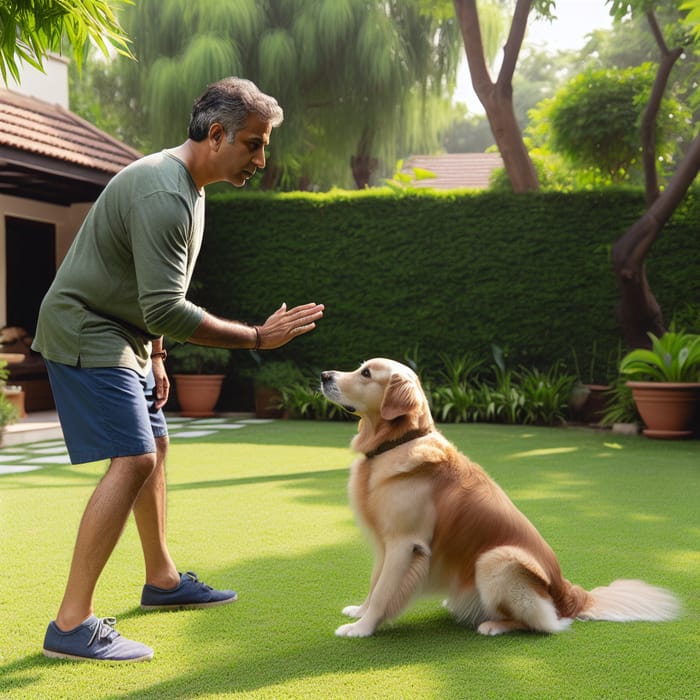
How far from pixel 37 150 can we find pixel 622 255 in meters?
7.51

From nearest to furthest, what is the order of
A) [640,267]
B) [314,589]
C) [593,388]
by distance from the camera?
[314,589] → [640,267] → [593,388]

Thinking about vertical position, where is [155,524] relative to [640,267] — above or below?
below

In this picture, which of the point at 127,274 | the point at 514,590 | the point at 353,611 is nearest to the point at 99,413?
the point at 127,274

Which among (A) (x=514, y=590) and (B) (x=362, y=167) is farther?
(B) (x=362, y=167)

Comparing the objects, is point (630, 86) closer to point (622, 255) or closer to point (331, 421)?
point (622, 255)

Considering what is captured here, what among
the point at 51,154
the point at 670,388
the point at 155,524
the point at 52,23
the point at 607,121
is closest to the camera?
the point at 52,23

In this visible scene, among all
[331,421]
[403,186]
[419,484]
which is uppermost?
[403,186]

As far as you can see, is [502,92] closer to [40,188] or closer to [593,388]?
[593,388]

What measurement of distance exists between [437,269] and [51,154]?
5.47 metres

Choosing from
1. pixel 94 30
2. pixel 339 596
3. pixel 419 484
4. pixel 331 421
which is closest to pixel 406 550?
pixel 419 484

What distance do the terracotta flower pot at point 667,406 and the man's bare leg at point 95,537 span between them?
8048 mm

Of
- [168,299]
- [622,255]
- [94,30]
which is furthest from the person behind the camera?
[622,255]

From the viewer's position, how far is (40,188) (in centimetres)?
1305

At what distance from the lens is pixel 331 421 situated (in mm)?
12359
